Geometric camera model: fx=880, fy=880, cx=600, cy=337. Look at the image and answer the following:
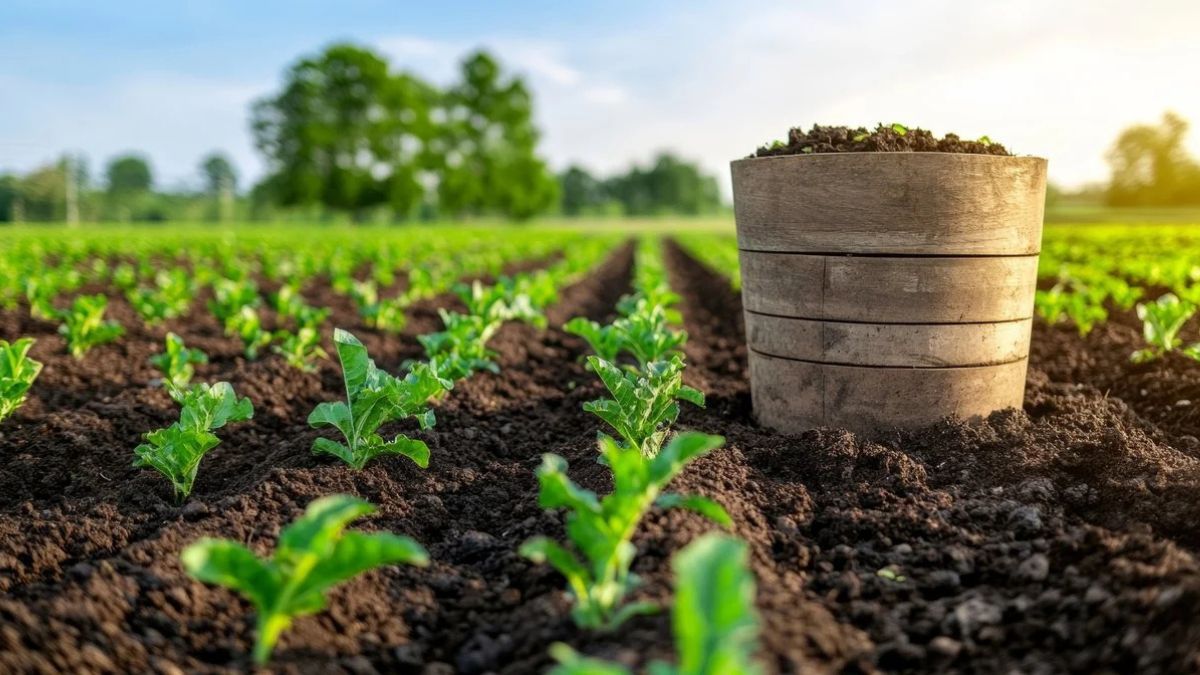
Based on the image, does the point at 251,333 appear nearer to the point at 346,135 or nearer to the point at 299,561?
the point at 299,561

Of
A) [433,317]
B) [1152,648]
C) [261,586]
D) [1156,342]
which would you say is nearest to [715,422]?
[1152,648]

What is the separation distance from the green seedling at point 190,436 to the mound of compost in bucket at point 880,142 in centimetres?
273

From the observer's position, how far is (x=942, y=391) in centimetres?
408

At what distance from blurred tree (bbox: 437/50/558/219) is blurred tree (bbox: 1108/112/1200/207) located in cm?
4440

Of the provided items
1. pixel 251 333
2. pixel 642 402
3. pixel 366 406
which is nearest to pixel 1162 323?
pixel 642 402

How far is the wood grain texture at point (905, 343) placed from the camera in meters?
4.00

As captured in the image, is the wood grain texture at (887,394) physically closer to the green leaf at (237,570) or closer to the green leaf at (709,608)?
the green leaf at (709,608)

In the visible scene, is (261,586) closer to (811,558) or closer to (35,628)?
(35,628)

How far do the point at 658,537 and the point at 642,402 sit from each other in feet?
3.38

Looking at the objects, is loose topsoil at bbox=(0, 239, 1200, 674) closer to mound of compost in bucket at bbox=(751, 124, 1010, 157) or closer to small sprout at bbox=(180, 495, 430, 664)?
small sprout at bbox=(180, 495, 430, 664)

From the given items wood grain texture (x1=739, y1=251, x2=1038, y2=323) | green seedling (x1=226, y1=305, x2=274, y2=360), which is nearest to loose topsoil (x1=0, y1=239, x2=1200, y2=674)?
wood grain texture (x1=739, y1=251, x2=1038, y2=323)

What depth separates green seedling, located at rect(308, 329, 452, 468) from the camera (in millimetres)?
3523

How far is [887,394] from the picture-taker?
407 centimetres

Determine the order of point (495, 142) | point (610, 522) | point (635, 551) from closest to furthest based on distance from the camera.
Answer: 1. point (610, 522)
2. point (635, 551)
3. point (495, 142)
